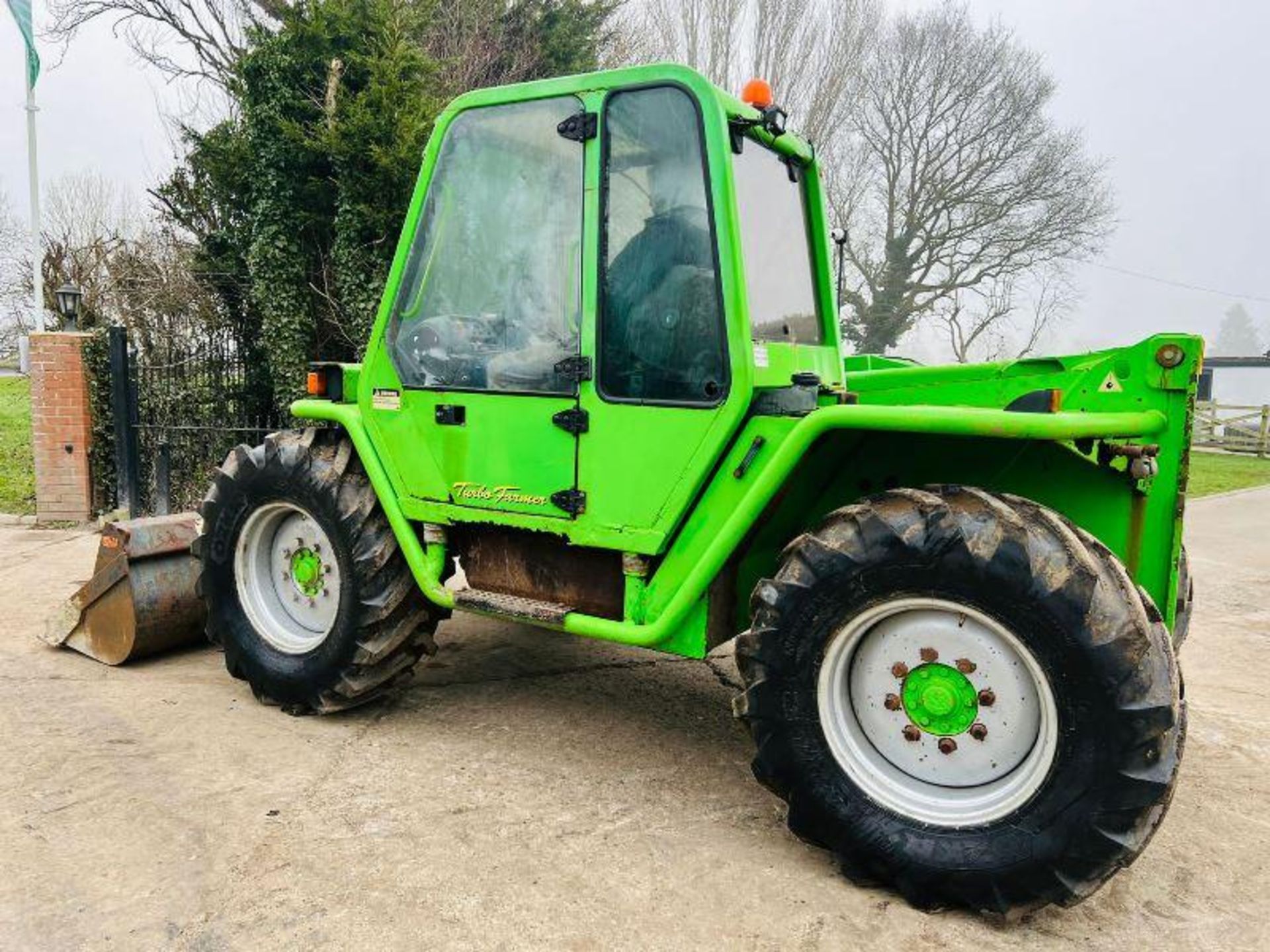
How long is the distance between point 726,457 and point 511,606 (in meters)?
1.02

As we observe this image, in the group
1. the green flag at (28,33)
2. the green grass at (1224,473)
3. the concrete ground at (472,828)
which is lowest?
the green grass at (1224,473)

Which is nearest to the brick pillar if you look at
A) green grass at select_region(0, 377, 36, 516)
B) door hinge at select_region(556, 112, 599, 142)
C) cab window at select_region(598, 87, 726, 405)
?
green grass at select_region(0, 377, 36, 516)

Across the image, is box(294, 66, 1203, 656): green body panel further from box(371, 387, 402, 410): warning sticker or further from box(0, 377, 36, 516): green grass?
box(0, 377, 36, 516): green grass

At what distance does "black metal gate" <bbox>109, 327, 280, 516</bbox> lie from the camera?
334 inches

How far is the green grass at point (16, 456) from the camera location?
9336 millimetres

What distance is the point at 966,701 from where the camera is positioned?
2.62 m

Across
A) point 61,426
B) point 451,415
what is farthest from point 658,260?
point 61,426

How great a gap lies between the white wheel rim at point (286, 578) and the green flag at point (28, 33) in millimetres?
12797

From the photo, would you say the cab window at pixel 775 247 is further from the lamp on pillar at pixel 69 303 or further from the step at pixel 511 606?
the lamp on pillar at pixel 69 303

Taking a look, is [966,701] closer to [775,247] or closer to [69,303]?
[775,247]

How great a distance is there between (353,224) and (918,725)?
26.2 feet

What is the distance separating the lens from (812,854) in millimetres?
2850

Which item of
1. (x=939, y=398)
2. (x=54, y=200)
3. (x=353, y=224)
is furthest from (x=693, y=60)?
(x=939, y=398)

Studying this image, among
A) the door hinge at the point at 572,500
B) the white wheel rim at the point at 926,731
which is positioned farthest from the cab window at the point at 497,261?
the white wheel rim at the point at 926,731
